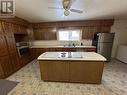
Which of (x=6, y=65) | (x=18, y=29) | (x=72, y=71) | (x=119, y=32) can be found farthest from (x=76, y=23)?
(x=6, y=65)

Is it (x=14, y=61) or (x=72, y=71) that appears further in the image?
(x=14, y=61)

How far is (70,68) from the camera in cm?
246

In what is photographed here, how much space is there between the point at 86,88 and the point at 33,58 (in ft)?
12.4

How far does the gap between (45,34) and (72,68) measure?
3.33m

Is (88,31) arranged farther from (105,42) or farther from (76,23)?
(105,42)

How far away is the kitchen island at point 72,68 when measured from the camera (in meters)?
2.35

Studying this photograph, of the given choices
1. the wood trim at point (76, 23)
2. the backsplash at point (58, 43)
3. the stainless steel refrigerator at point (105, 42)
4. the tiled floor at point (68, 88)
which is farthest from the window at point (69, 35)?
the tiled floor at point (68, 88)

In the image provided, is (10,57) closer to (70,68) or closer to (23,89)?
(23,89)

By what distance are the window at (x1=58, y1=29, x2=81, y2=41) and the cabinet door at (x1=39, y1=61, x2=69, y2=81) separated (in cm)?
299

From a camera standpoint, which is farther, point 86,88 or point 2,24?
point 2,24

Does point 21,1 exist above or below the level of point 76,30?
above

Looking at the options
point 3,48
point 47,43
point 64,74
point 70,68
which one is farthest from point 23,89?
point 47,43

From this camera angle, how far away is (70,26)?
4824 mm

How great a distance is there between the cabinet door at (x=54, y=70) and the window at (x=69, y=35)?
118 inches
